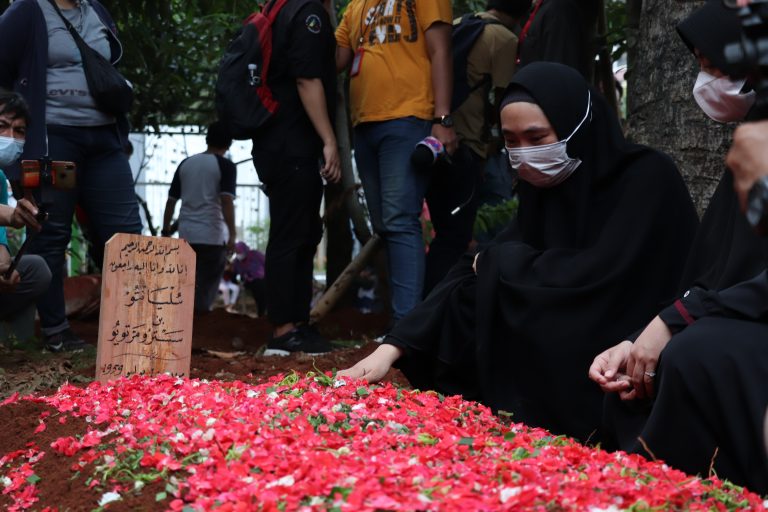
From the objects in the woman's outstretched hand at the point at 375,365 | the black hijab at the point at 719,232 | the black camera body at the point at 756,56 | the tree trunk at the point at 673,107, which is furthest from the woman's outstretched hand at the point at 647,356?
the tree trunk at the point at 673,107

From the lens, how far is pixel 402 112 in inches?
209

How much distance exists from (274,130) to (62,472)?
2973 millimetres

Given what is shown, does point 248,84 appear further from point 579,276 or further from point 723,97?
point 723,97

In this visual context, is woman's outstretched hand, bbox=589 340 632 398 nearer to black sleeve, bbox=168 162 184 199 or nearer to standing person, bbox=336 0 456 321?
standing person, bbox=336 0 456 321

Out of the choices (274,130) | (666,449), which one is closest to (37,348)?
(274,130)

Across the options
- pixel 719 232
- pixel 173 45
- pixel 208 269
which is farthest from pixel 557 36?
pixel 208 269

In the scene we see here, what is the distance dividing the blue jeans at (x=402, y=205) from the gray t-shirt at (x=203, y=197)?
344 centimetres

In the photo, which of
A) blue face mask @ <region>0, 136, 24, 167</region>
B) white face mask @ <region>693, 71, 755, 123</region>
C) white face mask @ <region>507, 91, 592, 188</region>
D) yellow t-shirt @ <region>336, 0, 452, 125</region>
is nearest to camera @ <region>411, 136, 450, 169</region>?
yellow t-shirt @ <region>336, 0, 452, 125</region>

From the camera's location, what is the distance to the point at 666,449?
289 cm

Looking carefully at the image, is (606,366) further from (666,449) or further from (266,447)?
(266,447)

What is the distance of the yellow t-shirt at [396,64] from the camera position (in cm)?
531

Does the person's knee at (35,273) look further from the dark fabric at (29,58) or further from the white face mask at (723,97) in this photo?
the white face mask at (723,97)

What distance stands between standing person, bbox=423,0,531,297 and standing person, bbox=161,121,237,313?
10.4ft

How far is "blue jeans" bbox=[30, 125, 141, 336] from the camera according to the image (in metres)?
5.53
